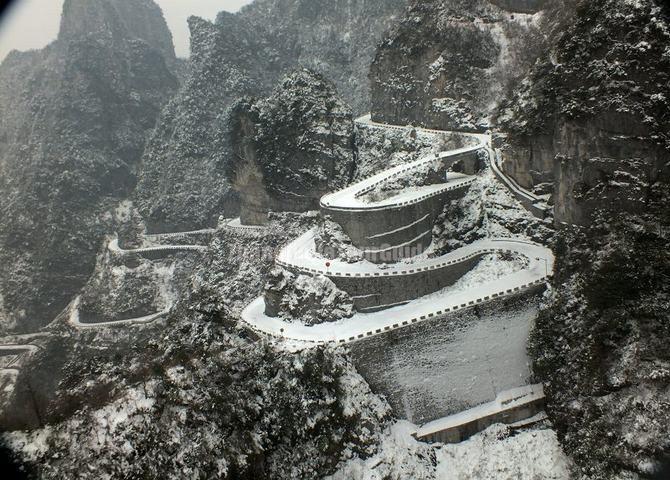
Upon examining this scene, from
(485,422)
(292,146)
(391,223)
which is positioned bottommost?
(485,422)

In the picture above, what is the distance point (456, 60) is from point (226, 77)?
39.0m

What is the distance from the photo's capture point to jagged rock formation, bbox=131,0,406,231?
6694 cm

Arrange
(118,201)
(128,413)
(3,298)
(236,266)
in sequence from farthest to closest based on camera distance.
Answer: (118,201) → (3,298) → (236,266) → (128,413)

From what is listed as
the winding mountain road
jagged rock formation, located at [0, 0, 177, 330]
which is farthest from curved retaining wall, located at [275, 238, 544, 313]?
jagged rock formation, located at [0, 0, 177, 330]

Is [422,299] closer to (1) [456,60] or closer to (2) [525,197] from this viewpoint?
(2) [525,197]

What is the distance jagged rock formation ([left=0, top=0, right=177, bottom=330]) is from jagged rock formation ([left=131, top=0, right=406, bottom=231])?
23.6ft

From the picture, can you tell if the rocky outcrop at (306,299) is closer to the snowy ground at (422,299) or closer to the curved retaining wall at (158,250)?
the snowy ground at (422,299)

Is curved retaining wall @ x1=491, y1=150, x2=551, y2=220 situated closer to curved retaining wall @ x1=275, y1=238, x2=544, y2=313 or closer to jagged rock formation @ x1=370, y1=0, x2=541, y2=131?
curved retaining wall @ x1=275, y1=238, x2=544, y2=313

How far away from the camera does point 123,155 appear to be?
79.2m

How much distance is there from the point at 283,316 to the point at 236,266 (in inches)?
688

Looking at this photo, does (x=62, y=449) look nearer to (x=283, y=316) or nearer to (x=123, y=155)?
(x=283, y=316)

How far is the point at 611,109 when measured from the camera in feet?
87.7

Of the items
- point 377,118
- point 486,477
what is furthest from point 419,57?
point 486,477

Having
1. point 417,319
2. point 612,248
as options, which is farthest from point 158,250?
point 612,248
